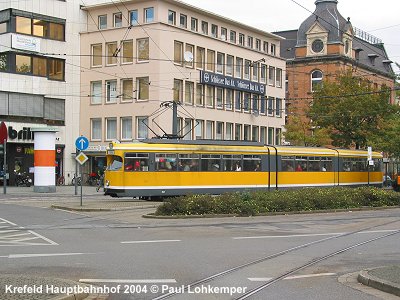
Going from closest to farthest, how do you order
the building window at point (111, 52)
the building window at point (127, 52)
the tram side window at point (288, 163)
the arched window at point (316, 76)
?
the tram side window at point (288, 163) < the building window at point (127, 52) < the building window at point (111, 52) < the arched window at point (316, 76)

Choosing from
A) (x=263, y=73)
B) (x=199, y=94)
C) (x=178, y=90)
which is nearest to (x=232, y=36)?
(x=263, y=73)

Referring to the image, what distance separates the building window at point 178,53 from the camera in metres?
54.1

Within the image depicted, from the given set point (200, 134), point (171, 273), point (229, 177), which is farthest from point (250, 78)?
point (171, 273)

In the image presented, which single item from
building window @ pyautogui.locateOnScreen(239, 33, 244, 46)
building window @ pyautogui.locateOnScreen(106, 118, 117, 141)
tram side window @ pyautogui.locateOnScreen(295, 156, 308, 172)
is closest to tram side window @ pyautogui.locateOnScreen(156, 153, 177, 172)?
tram side window @ pyautogui.locateOnScreen(295, 156, 308, 172)

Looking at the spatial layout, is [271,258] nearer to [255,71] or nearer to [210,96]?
[210,96]

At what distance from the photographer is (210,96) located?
58469 millimetres

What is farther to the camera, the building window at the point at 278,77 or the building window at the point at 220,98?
the building window at the point at 278,77

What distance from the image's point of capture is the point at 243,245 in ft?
48.3

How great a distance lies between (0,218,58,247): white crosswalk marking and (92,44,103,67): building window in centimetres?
3889

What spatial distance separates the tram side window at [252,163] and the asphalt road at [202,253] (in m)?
10.4

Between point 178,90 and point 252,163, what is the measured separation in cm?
2280

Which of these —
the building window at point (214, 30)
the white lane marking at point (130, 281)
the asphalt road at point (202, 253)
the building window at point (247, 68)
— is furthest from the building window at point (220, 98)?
the white lane marking at point (130, 281)

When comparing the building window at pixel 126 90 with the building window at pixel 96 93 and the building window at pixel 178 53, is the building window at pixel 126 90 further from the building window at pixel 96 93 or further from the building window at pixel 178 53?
the building window at pixel 178 53

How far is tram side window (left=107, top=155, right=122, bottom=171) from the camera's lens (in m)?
29.2
